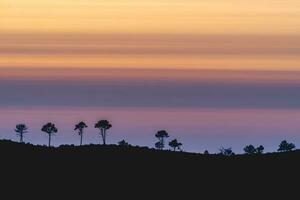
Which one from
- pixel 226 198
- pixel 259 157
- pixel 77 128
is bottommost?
pixel 226 198

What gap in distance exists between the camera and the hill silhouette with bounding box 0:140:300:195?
12744 centimetres

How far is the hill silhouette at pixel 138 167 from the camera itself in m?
127

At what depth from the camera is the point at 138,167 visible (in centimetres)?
13338

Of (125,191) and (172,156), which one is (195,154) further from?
(125,191)

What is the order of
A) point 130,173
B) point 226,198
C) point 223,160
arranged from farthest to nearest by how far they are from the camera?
point 223,160 < point 130,173 < point 226,198

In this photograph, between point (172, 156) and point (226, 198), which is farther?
point (172, 156)

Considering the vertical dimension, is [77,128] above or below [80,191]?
above

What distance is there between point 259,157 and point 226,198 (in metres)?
20.2

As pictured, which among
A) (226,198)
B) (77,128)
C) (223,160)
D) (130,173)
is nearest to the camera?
(226,198)

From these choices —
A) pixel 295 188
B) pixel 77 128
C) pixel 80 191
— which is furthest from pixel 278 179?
pixel 77 128

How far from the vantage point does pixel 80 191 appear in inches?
4813

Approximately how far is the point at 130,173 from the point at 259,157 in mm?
19651

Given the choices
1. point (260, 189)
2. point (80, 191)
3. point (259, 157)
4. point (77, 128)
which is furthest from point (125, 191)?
point (77, 128)

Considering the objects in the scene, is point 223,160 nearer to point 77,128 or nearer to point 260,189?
point 260,189
